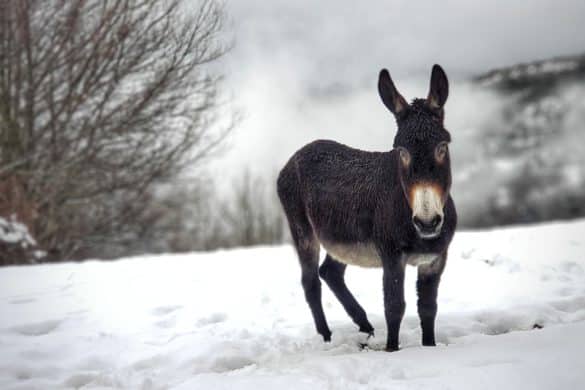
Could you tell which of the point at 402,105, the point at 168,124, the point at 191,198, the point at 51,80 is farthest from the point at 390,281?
the point at 191,198

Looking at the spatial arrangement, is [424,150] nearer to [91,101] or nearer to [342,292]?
Result: [342,292]

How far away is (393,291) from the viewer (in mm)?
3365

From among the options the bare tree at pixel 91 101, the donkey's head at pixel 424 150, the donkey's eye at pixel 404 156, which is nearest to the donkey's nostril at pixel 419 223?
the donkey's head at pixel 424 150

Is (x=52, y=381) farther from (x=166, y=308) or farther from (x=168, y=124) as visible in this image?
(x=168, y=124)

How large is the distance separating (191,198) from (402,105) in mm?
10772

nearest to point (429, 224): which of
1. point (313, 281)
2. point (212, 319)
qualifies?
point (313, 281)

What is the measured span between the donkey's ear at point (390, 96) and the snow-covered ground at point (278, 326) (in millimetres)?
1596

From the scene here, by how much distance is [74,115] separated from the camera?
35.7 feet

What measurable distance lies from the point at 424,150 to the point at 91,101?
931 cm

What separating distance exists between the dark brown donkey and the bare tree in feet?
18.9

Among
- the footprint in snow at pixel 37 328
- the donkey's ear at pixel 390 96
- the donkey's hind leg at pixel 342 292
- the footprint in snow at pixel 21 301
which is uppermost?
the donkey's ear at pixel 390 96

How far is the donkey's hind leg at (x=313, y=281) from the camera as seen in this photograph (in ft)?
13.5

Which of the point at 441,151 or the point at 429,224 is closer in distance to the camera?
the point at 429,224

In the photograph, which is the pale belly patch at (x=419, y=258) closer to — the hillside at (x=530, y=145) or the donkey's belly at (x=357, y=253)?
the donkey's belly at (x=357, y=253)
